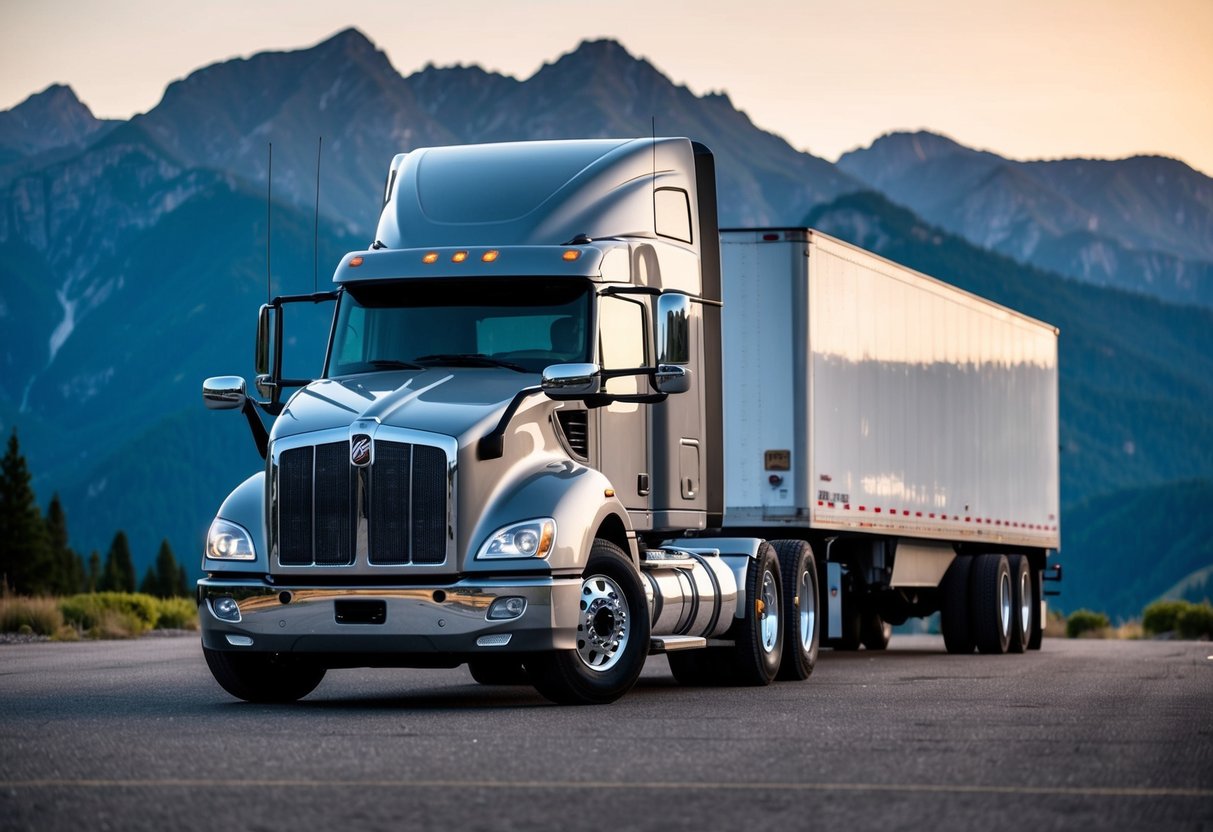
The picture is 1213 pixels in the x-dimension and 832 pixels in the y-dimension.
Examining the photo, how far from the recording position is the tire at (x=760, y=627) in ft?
53.8

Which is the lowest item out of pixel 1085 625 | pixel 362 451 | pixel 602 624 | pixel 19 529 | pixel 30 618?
pixel 1085 625

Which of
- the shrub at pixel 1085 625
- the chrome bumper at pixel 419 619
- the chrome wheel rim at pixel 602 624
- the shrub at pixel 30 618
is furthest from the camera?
the shrub at pixel 1085 625

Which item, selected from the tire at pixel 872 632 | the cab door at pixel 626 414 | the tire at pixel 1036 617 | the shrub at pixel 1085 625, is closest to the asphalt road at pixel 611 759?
the cab door at pixel 626 414

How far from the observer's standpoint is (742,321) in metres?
19.1

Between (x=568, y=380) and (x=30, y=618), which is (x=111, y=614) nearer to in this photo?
(x=30, y=618)

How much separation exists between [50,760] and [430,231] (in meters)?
6.08

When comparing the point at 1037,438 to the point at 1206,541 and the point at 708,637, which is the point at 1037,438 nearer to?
the point at 708,637

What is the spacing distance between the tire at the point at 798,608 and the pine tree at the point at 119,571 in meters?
128

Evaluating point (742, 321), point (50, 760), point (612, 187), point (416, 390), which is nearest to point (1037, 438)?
point (742, 321)

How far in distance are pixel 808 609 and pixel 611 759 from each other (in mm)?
8619

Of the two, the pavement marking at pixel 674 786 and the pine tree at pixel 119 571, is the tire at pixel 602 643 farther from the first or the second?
the pine tree at pixel 119 571

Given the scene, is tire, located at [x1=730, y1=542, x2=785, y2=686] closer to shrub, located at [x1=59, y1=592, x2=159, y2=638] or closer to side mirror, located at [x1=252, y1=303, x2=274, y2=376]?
side mirror, located at [x1=252, y1=303, x2=274, y2=376]

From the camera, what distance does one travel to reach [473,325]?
1437 cm

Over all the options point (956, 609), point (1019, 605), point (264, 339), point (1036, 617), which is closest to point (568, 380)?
point (264, 339)
